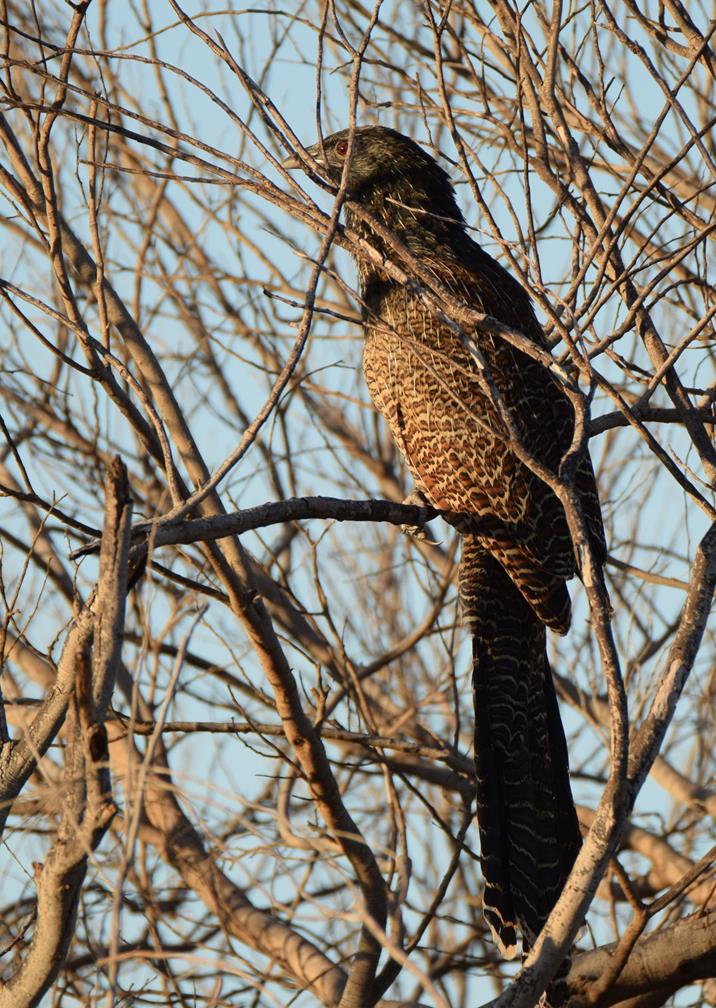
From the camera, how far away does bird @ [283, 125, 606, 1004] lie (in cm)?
486

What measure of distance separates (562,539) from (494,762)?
3.00 feet

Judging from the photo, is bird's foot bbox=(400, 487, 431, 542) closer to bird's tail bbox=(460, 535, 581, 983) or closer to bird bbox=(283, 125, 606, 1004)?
bird bbox=(283, 125, 606, 1004)

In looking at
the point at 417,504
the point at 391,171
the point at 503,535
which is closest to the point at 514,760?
the point at 503,535

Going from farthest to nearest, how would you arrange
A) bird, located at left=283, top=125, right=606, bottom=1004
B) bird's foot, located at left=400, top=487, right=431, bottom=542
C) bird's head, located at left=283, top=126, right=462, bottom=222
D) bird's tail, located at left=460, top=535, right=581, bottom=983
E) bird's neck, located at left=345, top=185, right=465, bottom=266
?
bird's head, located at left=283, top=126, right=462, bottom=222, bird's neck, located at left=345, top=185, right=465, bottom=266, bird's foot, located at left=400, top=487, right=431, bottom=542, bird, located at left=283, top=125, right=606, bottom=1004, bird's tail, located at left=460, top=535, right=581, bottom=983

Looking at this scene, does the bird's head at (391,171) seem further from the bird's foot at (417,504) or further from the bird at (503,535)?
the bird's foot at (417,504)

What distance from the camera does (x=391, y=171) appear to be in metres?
5.97

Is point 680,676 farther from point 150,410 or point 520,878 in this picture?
point 520,878

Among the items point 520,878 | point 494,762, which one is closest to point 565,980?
point 520,878

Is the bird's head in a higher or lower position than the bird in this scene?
higher

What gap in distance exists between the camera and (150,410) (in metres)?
3.34

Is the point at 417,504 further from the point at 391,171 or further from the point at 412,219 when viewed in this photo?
the point at 391,171

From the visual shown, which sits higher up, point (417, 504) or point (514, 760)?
point (417, 504)

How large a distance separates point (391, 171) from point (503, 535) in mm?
1961

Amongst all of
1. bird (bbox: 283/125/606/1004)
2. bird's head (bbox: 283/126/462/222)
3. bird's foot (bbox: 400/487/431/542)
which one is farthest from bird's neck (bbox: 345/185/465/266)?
bird's foot (bbox: 400/487/431/542)
